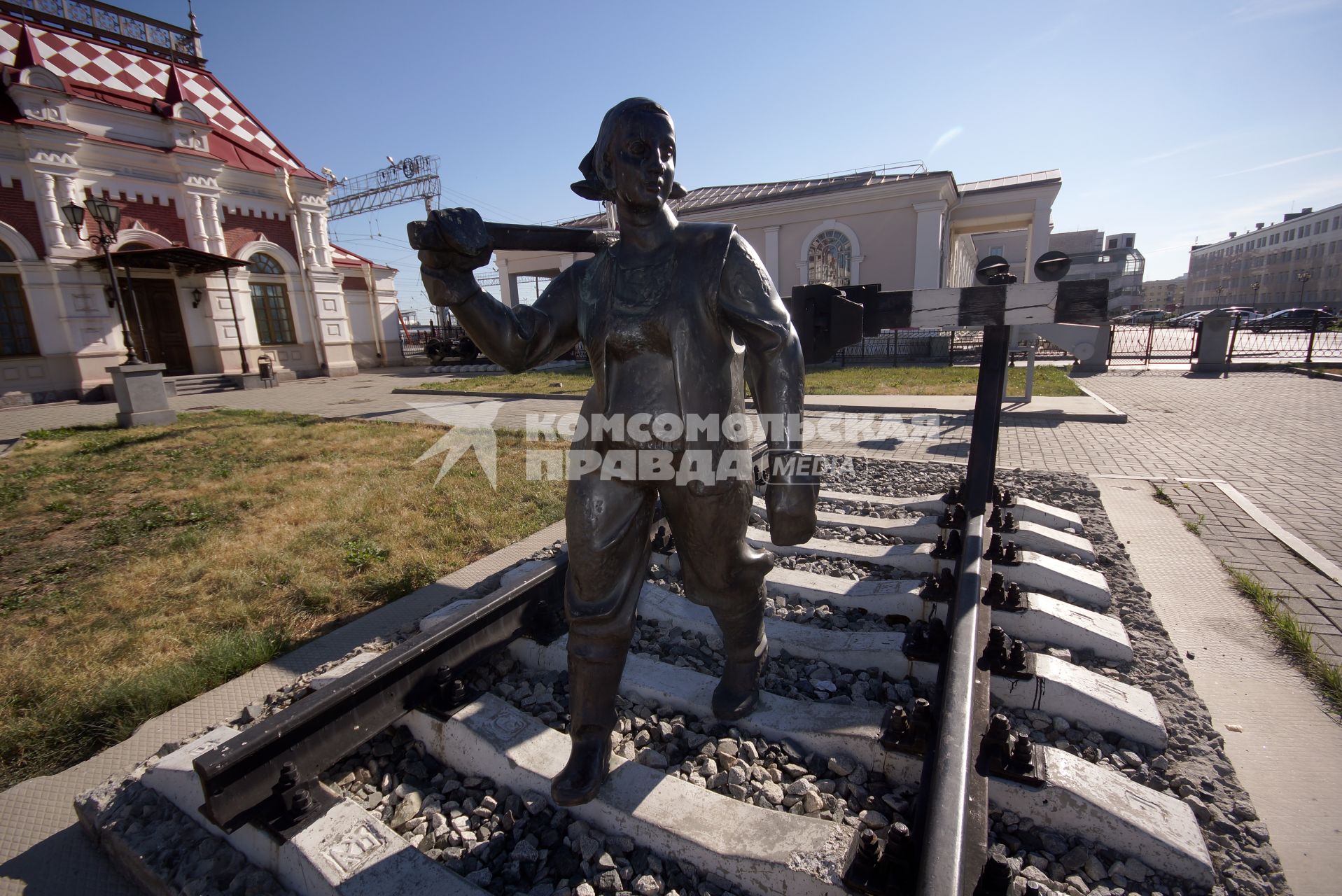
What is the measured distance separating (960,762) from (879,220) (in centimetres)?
2112

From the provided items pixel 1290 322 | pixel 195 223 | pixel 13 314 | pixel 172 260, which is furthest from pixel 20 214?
pixel 1290 322

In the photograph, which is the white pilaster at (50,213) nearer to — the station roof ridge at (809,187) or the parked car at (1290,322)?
the station roof ridge at (809,187)

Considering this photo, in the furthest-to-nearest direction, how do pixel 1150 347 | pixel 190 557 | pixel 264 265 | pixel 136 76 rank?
pixel 1150 347, pixel 264 265, pixel 136 76, pixel 190 557

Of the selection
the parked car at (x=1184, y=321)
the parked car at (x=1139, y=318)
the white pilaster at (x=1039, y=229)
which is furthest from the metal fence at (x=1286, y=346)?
the parked car at (x=1139, y=318)

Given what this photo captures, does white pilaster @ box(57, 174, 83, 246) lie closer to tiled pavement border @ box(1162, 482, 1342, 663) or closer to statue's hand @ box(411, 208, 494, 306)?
statue's hand @ box(411, 208, 494, 306)

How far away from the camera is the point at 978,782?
1.71m

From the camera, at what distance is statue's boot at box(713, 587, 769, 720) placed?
2152mm

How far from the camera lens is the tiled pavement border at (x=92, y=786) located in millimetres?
1828

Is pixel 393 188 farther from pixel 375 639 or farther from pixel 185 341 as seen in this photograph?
pixel 375 639

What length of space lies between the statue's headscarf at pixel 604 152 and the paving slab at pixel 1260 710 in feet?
8.59

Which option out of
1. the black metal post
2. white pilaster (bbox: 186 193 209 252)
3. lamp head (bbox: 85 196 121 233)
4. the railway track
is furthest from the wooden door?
the black metal post

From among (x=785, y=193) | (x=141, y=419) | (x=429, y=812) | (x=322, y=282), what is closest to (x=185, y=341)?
(x=322, y=282)

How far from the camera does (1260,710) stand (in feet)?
7.48

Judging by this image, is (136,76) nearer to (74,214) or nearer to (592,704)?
(74,214)
